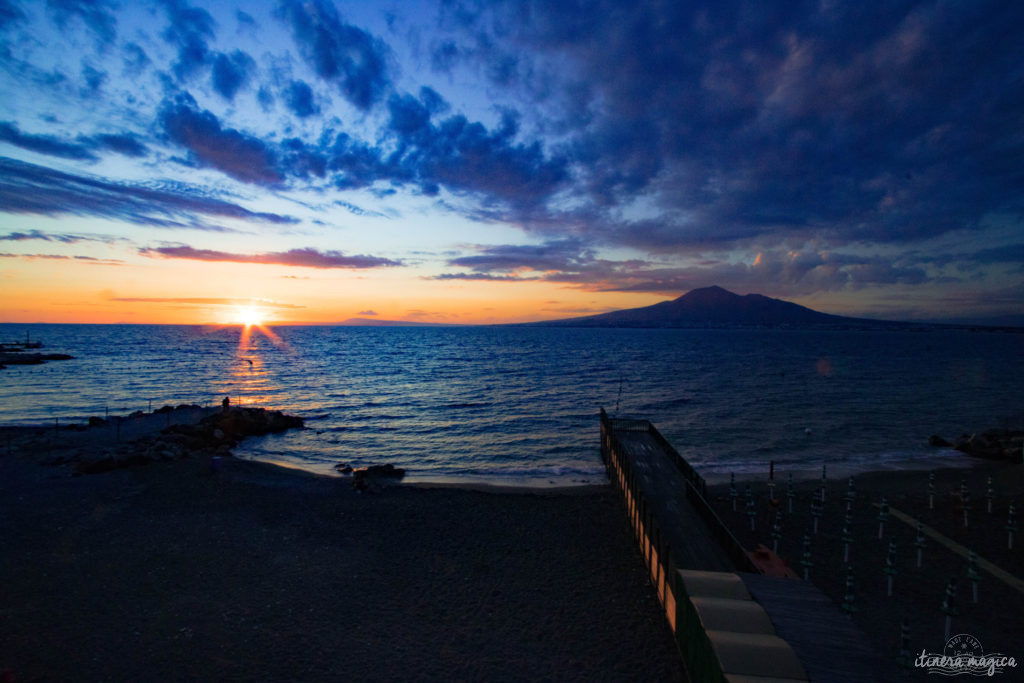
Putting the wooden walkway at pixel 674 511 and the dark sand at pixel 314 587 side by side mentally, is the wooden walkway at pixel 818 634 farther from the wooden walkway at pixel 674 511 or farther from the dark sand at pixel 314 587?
the wooden walkway at pixel 674 511

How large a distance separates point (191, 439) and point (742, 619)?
3331 centimetres

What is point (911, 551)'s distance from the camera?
1573 centimetres

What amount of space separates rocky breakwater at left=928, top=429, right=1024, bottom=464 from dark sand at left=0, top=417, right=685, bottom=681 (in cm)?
2854

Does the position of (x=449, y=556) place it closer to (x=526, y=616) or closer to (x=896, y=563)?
(x=526, y=616)

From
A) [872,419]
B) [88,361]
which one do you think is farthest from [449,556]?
[88,361]

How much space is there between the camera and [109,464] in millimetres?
22391

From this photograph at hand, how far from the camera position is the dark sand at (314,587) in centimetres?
1002

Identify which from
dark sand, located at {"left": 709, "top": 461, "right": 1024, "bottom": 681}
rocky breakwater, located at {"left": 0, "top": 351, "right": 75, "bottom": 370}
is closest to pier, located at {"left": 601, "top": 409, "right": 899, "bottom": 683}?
dark sand, located at {"left": 709, "top": 461, "right": 1024, "bottom": 681}

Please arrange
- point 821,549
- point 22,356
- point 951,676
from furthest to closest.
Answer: point 22,356 → point 821,549 → point 951,676

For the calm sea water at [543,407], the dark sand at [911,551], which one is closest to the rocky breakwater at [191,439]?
the calm sea water at [543,407]

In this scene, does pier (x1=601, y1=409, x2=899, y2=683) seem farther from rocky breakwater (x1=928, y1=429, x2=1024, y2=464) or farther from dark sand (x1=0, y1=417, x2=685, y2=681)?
rocky breakwater (x1=928, y1=429, x2=1024, y2=464)

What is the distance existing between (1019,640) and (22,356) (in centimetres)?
12812

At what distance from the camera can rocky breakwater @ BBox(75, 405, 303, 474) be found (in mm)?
22859

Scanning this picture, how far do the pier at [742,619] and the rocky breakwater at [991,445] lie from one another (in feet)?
88.1
